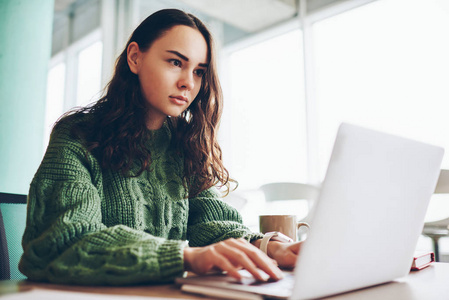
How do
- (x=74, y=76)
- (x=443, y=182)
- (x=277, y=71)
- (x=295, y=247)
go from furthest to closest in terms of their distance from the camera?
(x=74, y=76), (x=277, y=71), (x=443, y=182), (x=295, y=247)

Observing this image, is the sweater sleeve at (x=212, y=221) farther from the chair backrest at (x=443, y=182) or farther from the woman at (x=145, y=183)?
the chair backrest at (x=443, y=182)

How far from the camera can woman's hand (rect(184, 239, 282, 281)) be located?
523 mm

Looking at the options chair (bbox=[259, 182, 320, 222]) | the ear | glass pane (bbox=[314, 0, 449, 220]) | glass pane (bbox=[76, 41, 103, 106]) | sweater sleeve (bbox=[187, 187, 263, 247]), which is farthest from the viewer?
glass pane (bbox=[76, 41, 103, 106])

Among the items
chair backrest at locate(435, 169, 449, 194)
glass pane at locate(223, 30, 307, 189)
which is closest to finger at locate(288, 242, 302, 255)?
chair backrest at locate(435, 169, 449, 194)

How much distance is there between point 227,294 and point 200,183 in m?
0.66

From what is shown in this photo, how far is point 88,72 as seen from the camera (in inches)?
171

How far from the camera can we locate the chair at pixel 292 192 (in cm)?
244

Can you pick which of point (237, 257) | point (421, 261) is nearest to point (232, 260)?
point (237, 257)

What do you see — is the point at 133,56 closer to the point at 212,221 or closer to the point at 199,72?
the point at 199,72

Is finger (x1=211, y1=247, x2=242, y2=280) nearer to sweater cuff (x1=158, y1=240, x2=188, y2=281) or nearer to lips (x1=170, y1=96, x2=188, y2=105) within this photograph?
sweater cuff (x1=158, y1=240, x2=188, y2=281)

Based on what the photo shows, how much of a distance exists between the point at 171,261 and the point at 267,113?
11.3 ft

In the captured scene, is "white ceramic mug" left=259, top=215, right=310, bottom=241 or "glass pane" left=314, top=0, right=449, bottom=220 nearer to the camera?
"white ceramic mug" left=259, top=215, right=310, bottom=241

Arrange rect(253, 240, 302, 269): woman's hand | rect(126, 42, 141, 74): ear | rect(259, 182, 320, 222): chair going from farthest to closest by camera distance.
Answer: rect(259, 182, 320, 222): chair < rect(126, 42, 141, 74): ear < rect(253, 240, 302, 269): woman's hand

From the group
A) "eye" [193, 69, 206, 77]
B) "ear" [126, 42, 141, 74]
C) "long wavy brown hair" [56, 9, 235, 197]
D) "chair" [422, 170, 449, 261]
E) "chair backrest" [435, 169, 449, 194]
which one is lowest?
"chair" [422, 170, 449, 261]
